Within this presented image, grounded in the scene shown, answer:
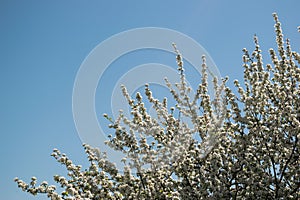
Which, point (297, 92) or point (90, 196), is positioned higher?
point (297, 92)

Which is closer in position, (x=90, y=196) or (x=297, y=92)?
(x=90, y=196)

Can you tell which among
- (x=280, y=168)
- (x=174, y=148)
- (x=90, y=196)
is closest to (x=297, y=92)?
(x=280, y=168)

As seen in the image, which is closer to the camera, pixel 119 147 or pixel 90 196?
pixel 90 196

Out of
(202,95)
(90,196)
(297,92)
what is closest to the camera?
(90,196)

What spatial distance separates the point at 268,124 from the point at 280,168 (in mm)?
960

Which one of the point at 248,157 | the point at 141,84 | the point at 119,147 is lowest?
the point at 248,157

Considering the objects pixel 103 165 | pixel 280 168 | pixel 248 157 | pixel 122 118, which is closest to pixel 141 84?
pixel 122 118

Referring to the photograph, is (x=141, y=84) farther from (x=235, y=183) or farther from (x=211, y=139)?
(x=235, y=183)

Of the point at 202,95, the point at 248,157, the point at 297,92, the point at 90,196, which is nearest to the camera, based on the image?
the point at 90,196

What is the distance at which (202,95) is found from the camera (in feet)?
28.2

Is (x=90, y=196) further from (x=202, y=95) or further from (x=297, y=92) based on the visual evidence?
(x=297, y=92)

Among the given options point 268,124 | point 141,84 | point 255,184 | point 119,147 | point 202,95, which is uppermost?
point 141,84

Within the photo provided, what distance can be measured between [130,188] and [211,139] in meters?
1.96

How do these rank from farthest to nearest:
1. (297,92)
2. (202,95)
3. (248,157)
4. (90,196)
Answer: (202,95) → (297,92) → (248,157) → (90,196)
